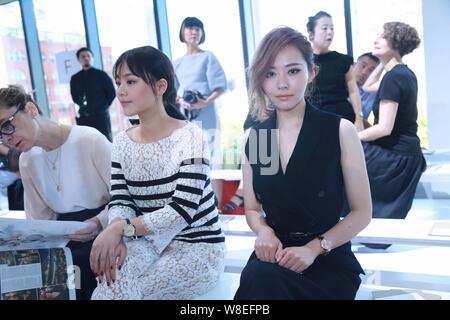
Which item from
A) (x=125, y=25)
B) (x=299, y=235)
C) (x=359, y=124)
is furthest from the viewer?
(x=125, y=25)

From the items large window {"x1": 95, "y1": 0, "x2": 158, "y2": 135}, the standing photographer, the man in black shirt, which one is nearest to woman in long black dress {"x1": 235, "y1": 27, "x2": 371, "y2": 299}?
large window {"x1": 95, "y1": 0, "x2": 158, "y2": 135}

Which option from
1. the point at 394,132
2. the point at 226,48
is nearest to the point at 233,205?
the point at 394,132

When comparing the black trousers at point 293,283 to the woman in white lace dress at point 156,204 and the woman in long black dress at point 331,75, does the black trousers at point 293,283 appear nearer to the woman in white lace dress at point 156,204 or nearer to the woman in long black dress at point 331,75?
the woman in white lace dress at point 156,204

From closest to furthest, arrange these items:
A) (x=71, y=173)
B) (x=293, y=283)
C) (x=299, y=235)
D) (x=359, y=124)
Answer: (x=293, y=283)
(x=299, y=235)
(x=71, y=173)
(x=359, y=124)

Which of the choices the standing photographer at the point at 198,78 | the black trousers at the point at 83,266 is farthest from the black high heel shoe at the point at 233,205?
the black trousers at the point at 83,266

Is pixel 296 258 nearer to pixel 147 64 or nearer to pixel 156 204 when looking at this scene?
pixel 156 204

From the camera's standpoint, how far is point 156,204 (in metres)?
1.14

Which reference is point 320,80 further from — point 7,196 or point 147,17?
point 147,17

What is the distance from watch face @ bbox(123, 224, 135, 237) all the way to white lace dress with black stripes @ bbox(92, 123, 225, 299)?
0.04m

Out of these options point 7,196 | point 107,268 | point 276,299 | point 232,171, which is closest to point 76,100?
point 7,196

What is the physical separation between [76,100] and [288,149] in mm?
1752

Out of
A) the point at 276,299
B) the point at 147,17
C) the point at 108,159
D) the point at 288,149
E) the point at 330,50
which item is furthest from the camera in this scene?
the point at 147,17

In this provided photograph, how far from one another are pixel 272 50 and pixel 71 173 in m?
0.70
